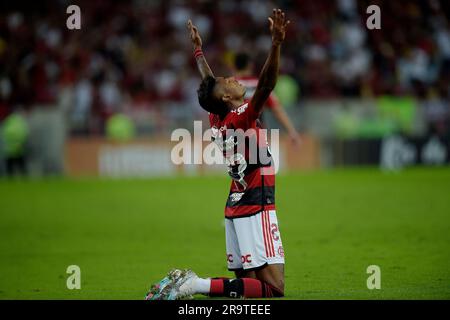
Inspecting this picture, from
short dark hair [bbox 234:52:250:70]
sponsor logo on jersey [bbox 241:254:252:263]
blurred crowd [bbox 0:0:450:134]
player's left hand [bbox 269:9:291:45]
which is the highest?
blurred crowd [bbox 0:0:450:134]

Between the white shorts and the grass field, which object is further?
the grass field

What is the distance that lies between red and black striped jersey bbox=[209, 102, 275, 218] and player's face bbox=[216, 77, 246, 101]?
15cm

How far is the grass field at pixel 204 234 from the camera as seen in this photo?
Answer: 29.4 feet

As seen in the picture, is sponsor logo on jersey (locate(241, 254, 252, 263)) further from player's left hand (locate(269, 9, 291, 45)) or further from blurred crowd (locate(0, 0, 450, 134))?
blurred crowd (locate(0, 0, 450, 134))

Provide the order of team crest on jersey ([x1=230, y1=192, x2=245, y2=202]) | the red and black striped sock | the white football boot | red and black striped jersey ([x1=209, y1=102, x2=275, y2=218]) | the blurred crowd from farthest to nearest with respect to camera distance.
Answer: the blurred crowd
team crest on jersey ([x1=230, y1=192, x2=245, y2=202])
red and black striped jersey ([x1=209, y1=102, x2=275, y2=218])
the red and black striped sock
the white football boot

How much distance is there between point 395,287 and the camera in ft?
27.2

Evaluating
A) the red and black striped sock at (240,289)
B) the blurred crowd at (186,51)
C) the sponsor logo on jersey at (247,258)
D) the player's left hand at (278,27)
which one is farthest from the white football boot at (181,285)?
the blurred crowd at (186,51)

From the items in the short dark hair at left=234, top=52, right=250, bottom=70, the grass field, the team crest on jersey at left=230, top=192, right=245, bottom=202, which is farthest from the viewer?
the short dark hair at left=234, top=52, right=250, bottom=70

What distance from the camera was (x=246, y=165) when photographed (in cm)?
779

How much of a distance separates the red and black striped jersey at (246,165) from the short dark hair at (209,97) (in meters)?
0.12

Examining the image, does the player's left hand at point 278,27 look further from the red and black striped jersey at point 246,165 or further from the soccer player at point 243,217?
the red and black striped jersey at point 246,165

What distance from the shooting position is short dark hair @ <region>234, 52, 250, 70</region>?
40.1 ft

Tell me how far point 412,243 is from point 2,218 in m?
7.81

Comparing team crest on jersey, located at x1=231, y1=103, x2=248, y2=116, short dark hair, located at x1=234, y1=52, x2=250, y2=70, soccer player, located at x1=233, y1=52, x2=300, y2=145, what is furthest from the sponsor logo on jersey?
short dark hair, located at x1=234, y1=52, x2=250, y2=70
